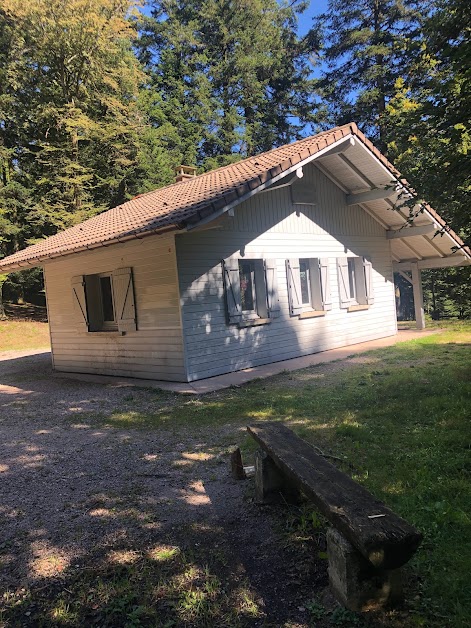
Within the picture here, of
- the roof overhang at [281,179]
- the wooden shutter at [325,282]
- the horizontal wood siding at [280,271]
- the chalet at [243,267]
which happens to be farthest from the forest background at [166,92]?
the roof overhang at [281,179]

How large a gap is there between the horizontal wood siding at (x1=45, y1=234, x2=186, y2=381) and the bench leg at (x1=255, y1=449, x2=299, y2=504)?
4846 mm

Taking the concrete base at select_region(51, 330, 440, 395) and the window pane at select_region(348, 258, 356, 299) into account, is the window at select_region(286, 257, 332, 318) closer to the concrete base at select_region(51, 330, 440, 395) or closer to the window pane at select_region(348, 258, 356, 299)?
the concrete base at select_region(51, 330, 440, 395)

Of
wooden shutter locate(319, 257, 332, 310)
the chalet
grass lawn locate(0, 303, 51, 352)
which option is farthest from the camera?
grass lawn locate(0, 303, 51, 352)

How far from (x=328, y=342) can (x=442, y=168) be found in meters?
6.56

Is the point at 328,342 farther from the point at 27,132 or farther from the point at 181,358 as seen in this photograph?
the point at 27,132

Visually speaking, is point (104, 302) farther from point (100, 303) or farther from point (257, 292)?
point (257, 292)

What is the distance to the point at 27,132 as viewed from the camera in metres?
21.8

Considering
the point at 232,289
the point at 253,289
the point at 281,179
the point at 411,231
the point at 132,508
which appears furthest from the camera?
the point at 411,231

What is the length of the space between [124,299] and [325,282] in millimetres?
4540

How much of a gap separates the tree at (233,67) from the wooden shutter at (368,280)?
19.2 meters

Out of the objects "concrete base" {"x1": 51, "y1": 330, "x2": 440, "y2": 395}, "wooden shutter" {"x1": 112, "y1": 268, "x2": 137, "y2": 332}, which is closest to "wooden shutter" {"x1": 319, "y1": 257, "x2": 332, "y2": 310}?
"concrete base" {"x1": 51, "y1": 330, "x2": 440, "y2": 395}

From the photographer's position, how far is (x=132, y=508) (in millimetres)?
3283

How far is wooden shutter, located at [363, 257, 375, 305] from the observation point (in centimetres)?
1184

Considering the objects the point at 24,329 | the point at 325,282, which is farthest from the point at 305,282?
the point at 24,329
